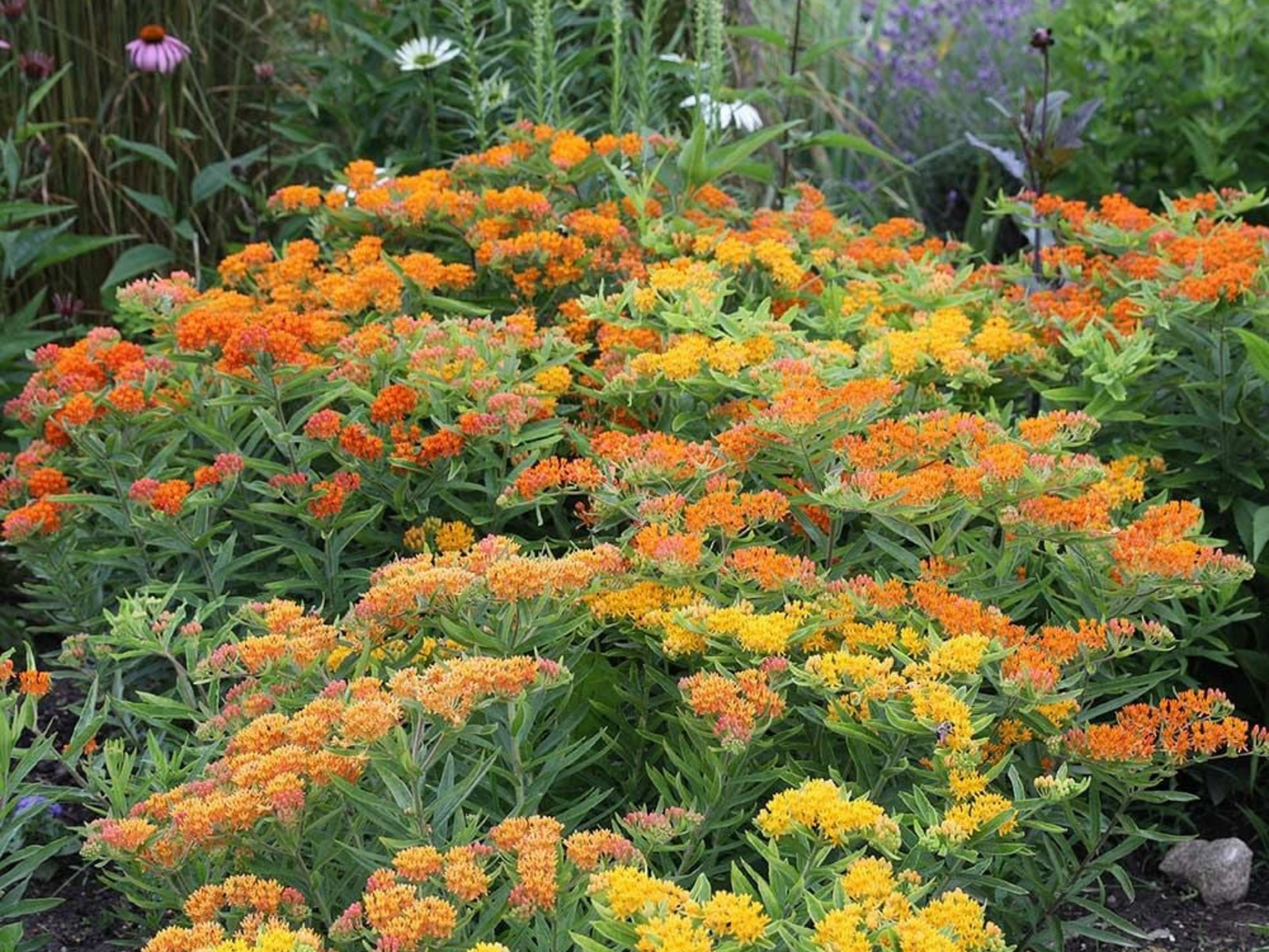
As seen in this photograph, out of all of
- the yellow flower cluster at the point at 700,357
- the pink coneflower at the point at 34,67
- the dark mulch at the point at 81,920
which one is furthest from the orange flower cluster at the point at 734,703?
the pink coneflower at the point at 34,67

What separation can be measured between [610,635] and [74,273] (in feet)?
9.28

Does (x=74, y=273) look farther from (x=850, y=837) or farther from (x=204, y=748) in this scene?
(x=850, y=837)

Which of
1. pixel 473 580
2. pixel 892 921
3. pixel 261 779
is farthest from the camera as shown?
pixel 473 580

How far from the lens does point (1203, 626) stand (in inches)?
102

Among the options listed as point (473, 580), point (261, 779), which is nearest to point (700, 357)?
point (473, 580)

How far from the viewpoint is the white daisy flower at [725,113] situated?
4113 millimetres

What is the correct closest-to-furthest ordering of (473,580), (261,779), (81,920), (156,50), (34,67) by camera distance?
(261,779) < (473,580) < (81,920) < (34,67) < (156,50)

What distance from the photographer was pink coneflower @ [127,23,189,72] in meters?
4.39

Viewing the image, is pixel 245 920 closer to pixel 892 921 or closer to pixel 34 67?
pixel 892 921

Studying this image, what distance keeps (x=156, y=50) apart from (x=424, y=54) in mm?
743

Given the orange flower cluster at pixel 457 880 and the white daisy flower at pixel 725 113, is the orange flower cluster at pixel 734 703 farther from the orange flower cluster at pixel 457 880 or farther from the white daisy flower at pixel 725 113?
the white daisy flower at pixel 725 113

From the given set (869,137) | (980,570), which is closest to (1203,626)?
(980,570)

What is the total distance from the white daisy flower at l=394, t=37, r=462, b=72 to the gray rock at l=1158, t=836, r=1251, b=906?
293 centimetres

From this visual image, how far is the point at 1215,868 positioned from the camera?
273cm
